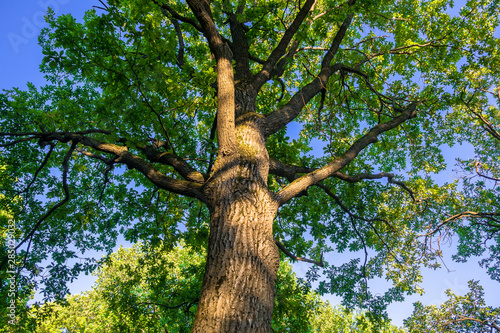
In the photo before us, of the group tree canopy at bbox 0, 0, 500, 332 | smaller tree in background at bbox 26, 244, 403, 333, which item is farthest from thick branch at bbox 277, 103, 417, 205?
smaller tree in background at bbox 26, 244, 403, 333

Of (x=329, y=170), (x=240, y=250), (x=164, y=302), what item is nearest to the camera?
(x=240, y=250)

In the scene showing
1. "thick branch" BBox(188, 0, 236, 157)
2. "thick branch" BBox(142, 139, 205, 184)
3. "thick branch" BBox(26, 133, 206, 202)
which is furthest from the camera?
"thick branch" BBox(142, 139, 205, 184)

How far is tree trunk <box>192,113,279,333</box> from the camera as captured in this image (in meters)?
2.24

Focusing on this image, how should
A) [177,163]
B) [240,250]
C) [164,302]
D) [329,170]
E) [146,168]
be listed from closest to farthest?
[240,250]
[146,168]
[177,163]
[329,170]
[164,302]

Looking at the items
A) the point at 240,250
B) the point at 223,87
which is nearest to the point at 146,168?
the point at 223,87

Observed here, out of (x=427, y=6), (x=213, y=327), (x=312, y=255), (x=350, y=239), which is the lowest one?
(x=213, y=327)

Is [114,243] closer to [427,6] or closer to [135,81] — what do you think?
[135,81]

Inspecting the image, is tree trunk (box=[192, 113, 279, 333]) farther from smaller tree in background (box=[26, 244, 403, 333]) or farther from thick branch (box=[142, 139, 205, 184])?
smaller tree in background (box=[26, 244, 403, 333])

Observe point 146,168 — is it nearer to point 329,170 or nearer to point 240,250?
point 240,250

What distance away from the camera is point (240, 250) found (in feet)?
8.61

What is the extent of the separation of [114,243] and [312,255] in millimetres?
5653

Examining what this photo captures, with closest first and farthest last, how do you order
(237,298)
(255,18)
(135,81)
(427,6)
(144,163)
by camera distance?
(237,298)
(144,163)
(135,81)
(255,18)
(427,6)

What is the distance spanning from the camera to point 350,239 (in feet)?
25.9

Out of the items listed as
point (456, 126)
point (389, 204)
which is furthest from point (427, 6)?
point (389, 204)
